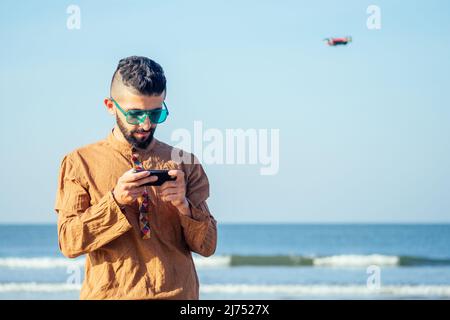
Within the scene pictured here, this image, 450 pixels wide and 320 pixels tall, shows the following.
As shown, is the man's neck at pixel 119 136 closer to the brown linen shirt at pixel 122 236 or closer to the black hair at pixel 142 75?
the brown linen shirt at pixel 122 236

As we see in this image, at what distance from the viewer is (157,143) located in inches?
125

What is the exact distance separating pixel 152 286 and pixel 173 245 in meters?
0.17

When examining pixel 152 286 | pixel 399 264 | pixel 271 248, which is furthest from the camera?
pixel 271 248

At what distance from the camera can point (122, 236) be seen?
3.02m

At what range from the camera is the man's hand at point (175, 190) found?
2.92 metres

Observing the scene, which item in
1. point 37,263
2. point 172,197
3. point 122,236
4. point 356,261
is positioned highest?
point 172,197

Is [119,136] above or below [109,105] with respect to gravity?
below

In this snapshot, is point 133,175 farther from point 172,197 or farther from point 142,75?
point 142,75

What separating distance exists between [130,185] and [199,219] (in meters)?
0.31

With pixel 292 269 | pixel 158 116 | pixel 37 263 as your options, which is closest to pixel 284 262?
pixel 292 269

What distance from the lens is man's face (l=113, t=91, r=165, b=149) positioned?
2996 mm
